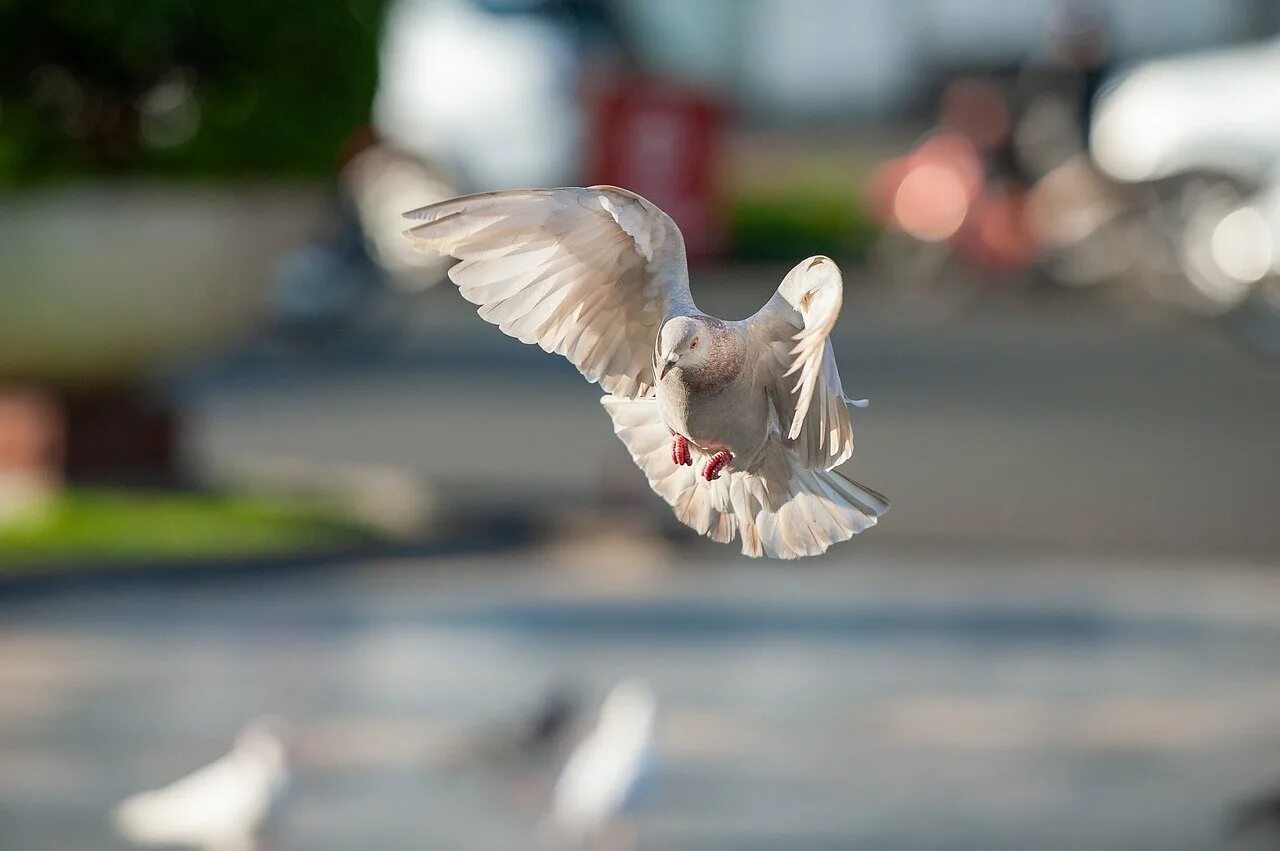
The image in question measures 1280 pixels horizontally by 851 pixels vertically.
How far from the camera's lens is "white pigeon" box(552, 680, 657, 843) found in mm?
5809

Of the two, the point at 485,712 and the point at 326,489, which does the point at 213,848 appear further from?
the point at 326,489

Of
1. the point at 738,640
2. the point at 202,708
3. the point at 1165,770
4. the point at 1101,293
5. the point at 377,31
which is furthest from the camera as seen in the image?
the point at 1101,293

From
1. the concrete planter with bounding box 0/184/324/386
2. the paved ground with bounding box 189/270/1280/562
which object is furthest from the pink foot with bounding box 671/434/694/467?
the paved ground with bounding box 189/270/1280/562

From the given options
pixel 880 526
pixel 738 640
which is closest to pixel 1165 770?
pixel 738 640

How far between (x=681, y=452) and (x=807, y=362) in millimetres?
346

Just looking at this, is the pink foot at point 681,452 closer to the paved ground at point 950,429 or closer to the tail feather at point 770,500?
the tail feather at point 770,500

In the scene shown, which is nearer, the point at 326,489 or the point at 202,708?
the point at 202,708

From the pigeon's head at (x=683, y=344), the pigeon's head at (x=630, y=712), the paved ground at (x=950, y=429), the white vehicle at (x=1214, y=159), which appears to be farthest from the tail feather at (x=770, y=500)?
the white vehicle at (x=1214, y=159)

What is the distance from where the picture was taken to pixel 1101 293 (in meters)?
17.2

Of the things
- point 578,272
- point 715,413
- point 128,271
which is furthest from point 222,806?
point 128,271

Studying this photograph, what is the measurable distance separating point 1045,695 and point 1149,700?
1.09 feet

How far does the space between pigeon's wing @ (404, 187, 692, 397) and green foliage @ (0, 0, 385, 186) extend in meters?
6.15

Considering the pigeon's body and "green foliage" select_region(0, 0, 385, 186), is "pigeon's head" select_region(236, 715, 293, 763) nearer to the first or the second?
the pigeon's body

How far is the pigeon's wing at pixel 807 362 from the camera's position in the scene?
9.19 feet
